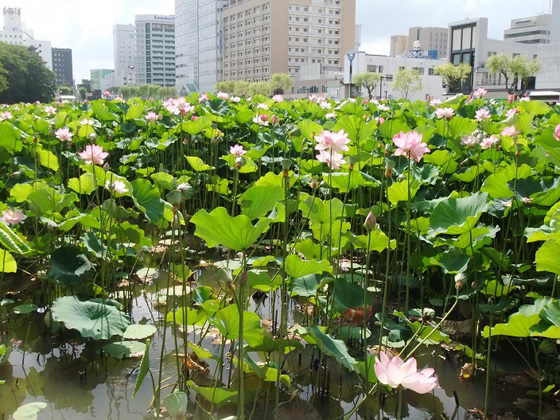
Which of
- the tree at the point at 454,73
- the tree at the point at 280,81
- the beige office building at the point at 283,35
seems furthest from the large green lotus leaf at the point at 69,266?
the beige office building at the point at 283,35

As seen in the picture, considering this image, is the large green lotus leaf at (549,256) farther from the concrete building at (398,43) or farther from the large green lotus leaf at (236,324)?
the concrete building at (398,43)

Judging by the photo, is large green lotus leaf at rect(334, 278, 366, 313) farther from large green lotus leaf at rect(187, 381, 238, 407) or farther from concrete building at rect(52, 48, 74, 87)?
concrete building at rect(52, 48, 74, 87)

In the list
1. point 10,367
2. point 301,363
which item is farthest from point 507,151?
point 10,367

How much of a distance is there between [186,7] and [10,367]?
267 feet

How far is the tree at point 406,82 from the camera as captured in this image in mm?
38812

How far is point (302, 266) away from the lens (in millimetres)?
1307

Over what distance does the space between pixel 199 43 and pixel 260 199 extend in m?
75.1

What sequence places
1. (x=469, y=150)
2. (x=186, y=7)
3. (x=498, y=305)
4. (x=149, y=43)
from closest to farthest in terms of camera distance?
1. (x=498, y=305)
2. (x=469, y=150)
3. (x=186, y=7)
4. (x=149, y=43)

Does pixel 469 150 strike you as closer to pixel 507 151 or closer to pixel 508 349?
pixel 507 151

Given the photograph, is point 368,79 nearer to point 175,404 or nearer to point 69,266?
point 69,266

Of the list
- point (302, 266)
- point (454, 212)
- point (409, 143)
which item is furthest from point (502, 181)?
point (302, 266)

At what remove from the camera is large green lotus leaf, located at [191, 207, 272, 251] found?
102cm

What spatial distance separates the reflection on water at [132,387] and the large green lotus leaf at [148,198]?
1.34 feet

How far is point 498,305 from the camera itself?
1.58 m
